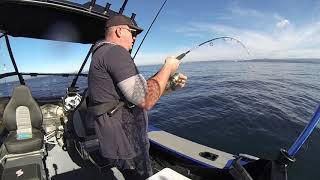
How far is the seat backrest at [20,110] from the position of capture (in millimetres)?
4664

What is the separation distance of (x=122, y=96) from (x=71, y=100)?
151 inches

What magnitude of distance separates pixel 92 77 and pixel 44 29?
3.36 m

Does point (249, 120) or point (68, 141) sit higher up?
point (249, 120)

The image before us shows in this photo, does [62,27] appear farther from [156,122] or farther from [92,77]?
[156,122]

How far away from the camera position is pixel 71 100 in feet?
19.0

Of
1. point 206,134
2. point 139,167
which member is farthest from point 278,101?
point 139,167

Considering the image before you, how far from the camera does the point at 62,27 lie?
16.1 ft

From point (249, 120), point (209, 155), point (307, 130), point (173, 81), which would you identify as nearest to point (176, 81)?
point (173, 81)

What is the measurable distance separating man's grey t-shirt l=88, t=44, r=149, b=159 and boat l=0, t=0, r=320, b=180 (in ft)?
3.34

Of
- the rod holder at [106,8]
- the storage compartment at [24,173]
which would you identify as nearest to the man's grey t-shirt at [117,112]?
the storage compartment at [24,173]

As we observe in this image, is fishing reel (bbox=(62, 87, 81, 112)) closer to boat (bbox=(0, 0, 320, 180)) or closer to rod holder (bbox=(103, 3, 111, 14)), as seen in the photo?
boat (bbox=(0, 0, 320, 180))

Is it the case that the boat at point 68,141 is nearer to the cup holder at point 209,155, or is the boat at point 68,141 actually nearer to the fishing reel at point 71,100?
the cup holder at point 209,155

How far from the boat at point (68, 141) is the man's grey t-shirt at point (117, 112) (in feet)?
3.34

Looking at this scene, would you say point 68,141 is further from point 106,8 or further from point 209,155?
point 209,155
